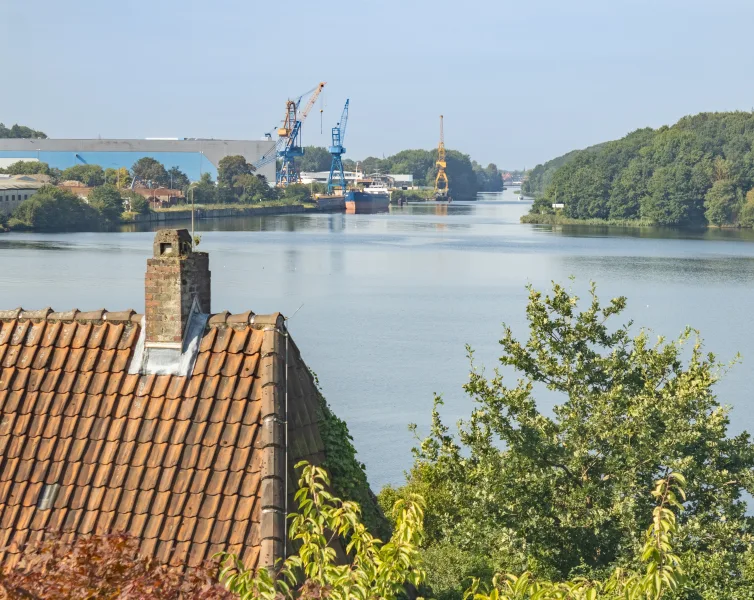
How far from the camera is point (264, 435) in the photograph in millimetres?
4023

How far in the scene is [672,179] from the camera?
Result: 6225 centimetres

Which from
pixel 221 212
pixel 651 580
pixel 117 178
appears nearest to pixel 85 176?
pixel 117 178

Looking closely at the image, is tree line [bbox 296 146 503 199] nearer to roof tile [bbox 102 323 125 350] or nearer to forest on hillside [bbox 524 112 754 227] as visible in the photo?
forest on hillside [bbox 524 112 754 227]

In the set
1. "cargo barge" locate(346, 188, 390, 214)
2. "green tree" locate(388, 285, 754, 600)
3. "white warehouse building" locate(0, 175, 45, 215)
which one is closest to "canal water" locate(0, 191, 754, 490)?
"green tree" locate(388, 285, 754, 600)

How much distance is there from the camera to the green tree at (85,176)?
243ft

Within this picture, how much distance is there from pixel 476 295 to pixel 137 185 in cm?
5566

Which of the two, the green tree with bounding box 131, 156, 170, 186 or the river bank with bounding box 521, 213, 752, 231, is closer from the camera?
the river bank with bounding box 521, 213, 752, 231

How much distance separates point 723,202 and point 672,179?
3.37 meters

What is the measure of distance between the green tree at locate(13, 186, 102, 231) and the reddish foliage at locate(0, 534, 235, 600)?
50.2 m

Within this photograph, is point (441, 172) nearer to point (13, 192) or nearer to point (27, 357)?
point (13, 192)

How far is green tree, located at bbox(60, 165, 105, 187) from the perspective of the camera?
74.1 m

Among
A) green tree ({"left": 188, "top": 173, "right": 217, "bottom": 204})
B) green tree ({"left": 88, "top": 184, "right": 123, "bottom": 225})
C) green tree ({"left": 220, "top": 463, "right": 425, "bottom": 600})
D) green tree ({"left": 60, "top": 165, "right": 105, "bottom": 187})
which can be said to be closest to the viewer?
green tree ({"left": 220, "top": 463, "right": 425, "bottom": 600})

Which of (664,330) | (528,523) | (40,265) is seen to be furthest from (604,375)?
(40,265)

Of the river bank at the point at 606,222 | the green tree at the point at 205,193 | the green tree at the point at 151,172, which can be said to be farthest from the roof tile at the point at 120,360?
the green tree at the point at 151,172
